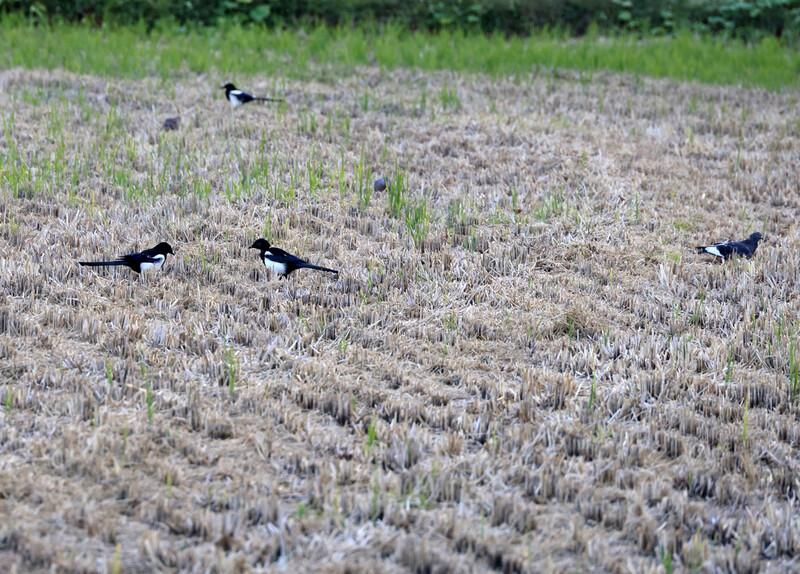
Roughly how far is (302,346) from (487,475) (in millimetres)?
1331

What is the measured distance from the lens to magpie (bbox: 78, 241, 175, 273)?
461 centimetres

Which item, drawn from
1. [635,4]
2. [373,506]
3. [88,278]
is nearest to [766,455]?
[373,506]

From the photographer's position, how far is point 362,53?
1148 cm

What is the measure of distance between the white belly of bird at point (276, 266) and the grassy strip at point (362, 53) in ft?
19.7

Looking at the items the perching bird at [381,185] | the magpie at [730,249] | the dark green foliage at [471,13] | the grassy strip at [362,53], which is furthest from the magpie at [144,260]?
the dark green foliage at [471,13]

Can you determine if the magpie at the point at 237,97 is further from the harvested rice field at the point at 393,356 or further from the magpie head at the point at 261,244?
the magpie head at the point at 261,244

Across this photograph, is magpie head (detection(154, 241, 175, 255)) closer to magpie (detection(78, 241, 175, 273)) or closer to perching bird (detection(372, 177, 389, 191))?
magpie (detection(78, 241, 175, 273))

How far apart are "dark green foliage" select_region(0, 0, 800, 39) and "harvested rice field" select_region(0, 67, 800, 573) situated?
6.18 metres

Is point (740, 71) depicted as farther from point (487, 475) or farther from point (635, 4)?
point (487, 475)

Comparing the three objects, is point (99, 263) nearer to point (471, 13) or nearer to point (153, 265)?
point (153, 265)

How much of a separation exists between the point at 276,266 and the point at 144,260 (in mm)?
747

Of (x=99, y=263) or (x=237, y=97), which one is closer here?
(x=99, y=263)

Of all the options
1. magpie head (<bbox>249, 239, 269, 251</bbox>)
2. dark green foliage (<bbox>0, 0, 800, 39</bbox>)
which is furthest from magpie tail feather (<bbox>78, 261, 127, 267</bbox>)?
dark green foliage (<bbox>0, 0, 800, 39</bbox>)

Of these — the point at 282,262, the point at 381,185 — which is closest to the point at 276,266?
the point at 282,262
